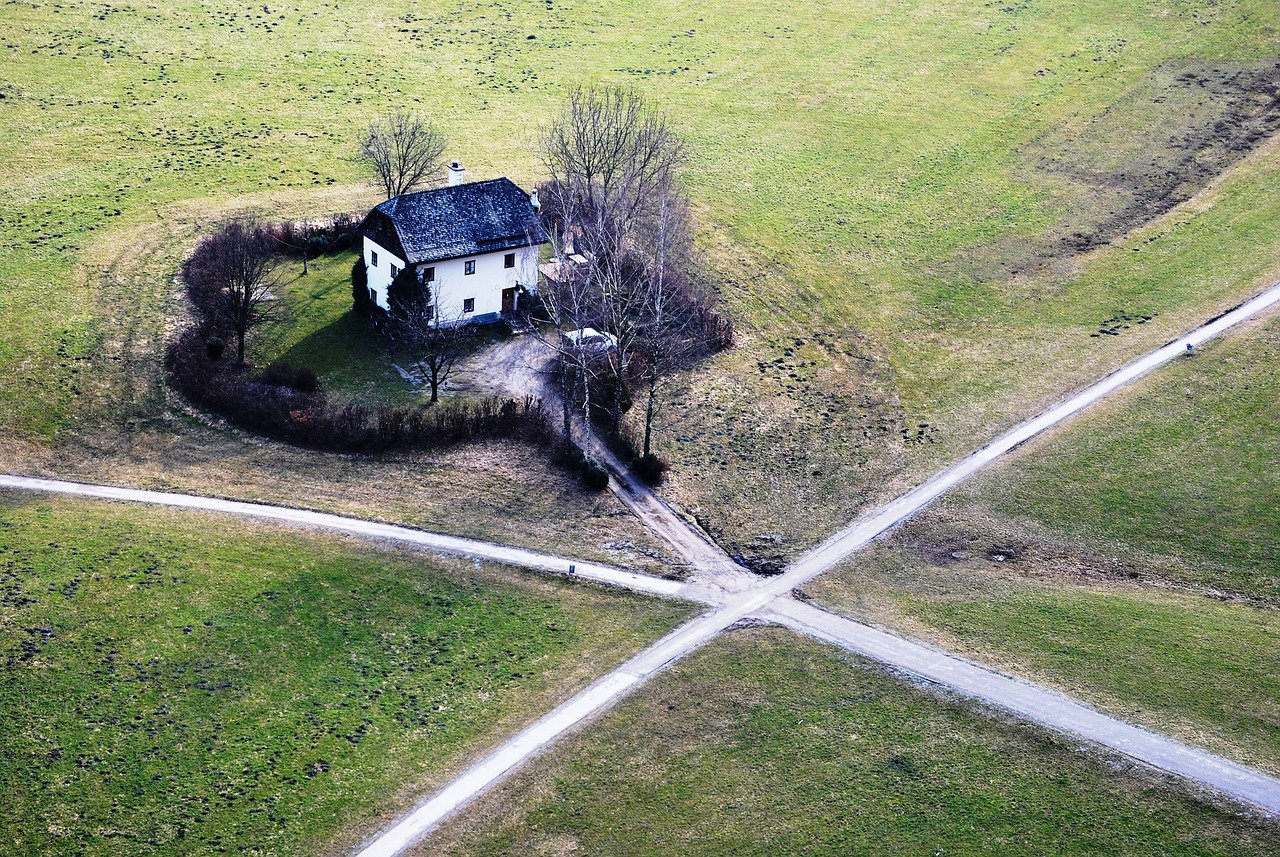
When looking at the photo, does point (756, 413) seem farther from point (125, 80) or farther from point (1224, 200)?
point (125, 80)

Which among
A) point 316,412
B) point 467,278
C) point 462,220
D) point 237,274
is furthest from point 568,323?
point 237,274

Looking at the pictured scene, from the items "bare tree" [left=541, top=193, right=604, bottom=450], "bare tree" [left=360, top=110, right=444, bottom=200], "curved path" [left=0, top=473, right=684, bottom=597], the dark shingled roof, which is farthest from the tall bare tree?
"curved path" [left=0, top=473, right=684, bottom=597]

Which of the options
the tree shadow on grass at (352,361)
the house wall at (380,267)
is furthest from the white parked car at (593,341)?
the house wall at (380,267)

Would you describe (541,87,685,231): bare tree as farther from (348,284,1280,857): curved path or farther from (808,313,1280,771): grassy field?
(808,313,1280,771): grassy field

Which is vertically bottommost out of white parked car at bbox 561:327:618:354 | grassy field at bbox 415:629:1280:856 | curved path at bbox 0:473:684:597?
grassy field at bbox 415:629:1280:856

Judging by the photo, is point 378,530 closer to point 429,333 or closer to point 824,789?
point 429,333

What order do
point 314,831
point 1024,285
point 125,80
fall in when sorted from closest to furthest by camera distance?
point 314,831 → point 1024,285 → point 125,80

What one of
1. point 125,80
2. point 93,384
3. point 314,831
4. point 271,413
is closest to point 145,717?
point 314,831
